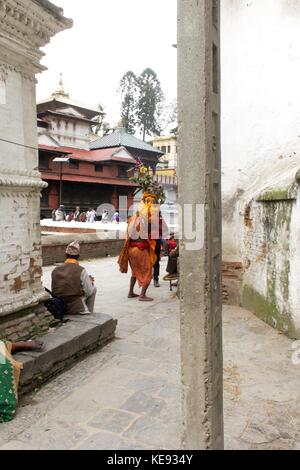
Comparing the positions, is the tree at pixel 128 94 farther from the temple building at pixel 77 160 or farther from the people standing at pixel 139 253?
the people standing at pixel 139 253

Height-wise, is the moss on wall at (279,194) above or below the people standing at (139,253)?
above

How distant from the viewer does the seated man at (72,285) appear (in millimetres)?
5195

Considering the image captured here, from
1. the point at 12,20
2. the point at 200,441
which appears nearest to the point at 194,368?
the point at 200,441

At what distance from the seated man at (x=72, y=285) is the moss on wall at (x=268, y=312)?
260 centimetres

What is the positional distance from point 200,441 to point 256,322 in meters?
4.02

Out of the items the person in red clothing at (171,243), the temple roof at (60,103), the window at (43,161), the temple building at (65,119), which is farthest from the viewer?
the temple roof at (60,103)

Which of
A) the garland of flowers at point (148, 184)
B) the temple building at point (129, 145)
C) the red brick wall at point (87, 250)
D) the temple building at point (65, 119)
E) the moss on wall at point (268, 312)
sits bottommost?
the moss on wall at point (268, 312)

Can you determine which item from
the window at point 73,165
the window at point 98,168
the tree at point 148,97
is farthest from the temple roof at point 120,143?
the tree at point 148,97

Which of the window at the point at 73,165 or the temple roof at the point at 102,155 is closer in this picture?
the window at the point at 73,165

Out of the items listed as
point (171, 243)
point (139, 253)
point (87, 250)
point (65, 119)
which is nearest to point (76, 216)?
point (65, 119)

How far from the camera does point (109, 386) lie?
398 centimetres

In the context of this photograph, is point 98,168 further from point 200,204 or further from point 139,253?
point 200,204

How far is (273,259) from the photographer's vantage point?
573 centimetres
